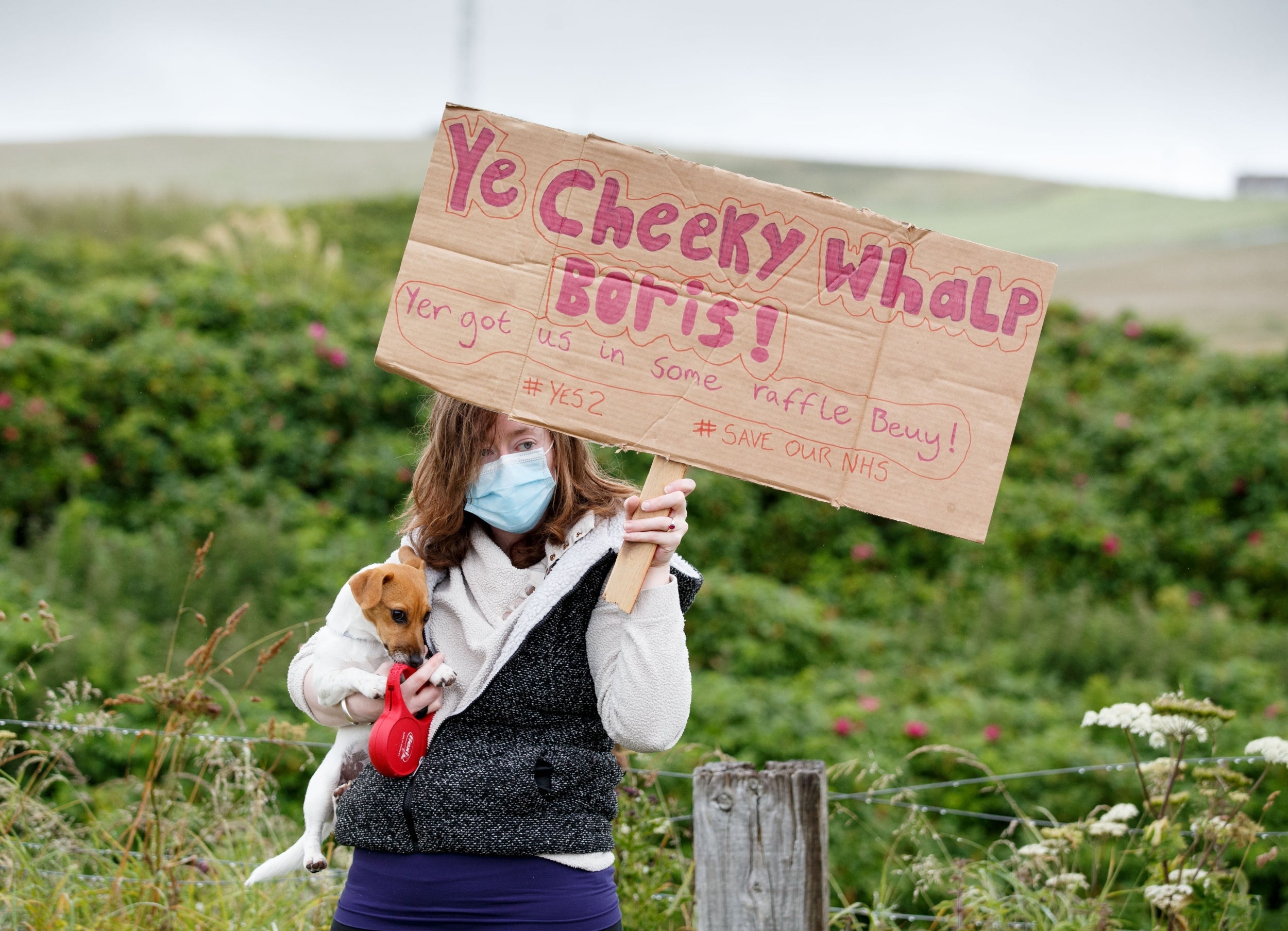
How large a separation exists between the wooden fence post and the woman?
1.87ft

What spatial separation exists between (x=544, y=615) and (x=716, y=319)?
0.63 m

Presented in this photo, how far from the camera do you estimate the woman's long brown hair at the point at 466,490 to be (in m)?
2.00

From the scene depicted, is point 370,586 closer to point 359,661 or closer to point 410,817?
point 359,661

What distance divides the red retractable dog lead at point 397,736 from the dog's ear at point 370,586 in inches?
4.8

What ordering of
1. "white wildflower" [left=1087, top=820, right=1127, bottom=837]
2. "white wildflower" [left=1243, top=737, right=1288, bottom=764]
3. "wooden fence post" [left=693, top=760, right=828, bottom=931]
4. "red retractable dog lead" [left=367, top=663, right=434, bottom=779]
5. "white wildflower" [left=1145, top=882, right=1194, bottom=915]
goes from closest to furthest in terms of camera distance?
"red retractable dog lead" [left=367, top=663, right=434, bottom=779]
"wooden fence post" [left=693, top=760, right=828, bottom=931]
"white wildflower" [left=1145, top=882, right=1194, bottom=915]
"white wildflower" [left=1243, top=737, right=1288, bottom=764]
"white wildflower" [left=1087, top=820, right=1127, bottom=837]

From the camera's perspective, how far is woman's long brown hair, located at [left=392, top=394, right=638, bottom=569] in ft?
6.55

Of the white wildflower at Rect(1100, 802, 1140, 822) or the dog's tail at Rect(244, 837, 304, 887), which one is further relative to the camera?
the white wildflower at Rect(1100, 802, 1140, 822)

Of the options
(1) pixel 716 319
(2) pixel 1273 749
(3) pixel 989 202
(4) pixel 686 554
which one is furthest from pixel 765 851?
(3) pixel 989 202

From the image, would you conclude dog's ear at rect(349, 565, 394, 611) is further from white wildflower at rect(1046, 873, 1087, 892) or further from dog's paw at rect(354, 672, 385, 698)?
white wildflower at rect(1046, 873, 1087, 892)

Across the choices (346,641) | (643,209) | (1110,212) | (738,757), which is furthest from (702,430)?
(1110,212)

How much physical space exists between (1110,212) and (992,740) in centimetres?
2179

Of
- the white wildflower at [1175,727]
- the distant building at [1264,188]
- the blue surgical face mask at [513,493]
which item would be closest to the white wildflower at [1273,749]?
the white wildflower at [1175,727]

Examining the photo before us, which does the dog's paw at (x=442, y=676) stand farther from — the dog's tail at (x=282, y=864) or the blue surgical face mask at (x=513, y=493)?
the dog's tail at (x=282, y=864)

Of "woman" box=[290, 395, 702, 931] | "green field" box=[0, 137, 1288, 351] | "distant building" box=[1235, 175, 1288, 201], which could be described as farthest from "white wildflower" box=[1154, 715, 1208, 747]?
"distant building" box=[1235, 175, 1288, 201]
